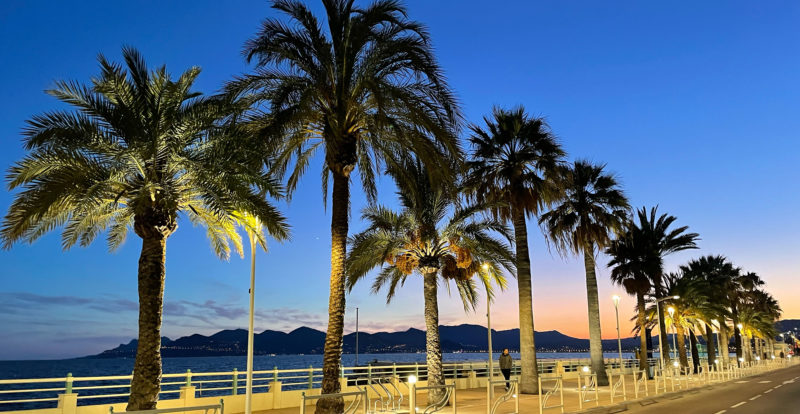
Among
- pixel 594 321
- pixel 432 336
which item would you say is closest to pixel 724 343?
pixel 594 321

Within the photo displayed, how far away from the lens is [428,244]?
21609mm

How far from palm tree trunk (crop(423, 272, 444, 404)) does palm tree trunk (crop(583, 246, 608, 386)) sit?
12687 millimetres

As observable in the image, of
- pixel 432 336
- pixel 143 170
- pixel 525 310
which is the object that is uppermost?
pixel 143 170

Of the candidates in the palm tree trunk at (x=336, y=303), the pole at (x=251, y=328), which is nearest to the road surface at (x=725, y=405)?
the palm tree trunk at (x=336, y=303)

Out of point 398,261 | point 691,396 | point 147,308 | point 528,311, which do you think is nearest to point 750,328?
point 691,396

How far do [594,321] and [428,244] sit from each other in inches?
554

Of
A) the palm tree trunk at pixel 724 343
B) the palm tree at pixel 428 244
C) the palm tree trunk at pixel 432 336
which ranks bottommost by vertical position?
the palm tree trunk at pixel 724 343

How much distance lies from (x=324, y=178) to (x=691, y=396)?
19.4 metres

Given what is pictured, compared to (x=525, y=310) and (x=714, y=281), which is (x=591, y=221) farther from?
(x=714, y=281)

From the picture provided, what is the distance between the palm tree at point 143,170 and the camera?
488 inches

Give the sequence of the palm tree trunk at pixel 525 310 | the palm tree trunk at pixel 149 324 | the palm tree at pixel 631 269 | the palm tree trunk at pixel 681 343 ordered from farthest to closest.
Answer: the palm tree trunk at pixel 681 343, the palm tree at pixel 631 269, the palm tree trunk at pixel 525 310, the palm tree trunk at pixel 149 324

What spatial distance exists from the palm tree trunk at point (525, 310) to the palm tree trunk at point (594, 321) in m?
6.72

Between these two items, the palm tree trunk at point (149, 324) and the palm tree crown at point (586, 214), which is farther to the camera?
the palm tree crown at point (586, 214)

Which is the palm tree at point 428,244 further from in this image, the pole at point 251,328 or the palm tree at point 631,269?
the palm tree at point 631,269
